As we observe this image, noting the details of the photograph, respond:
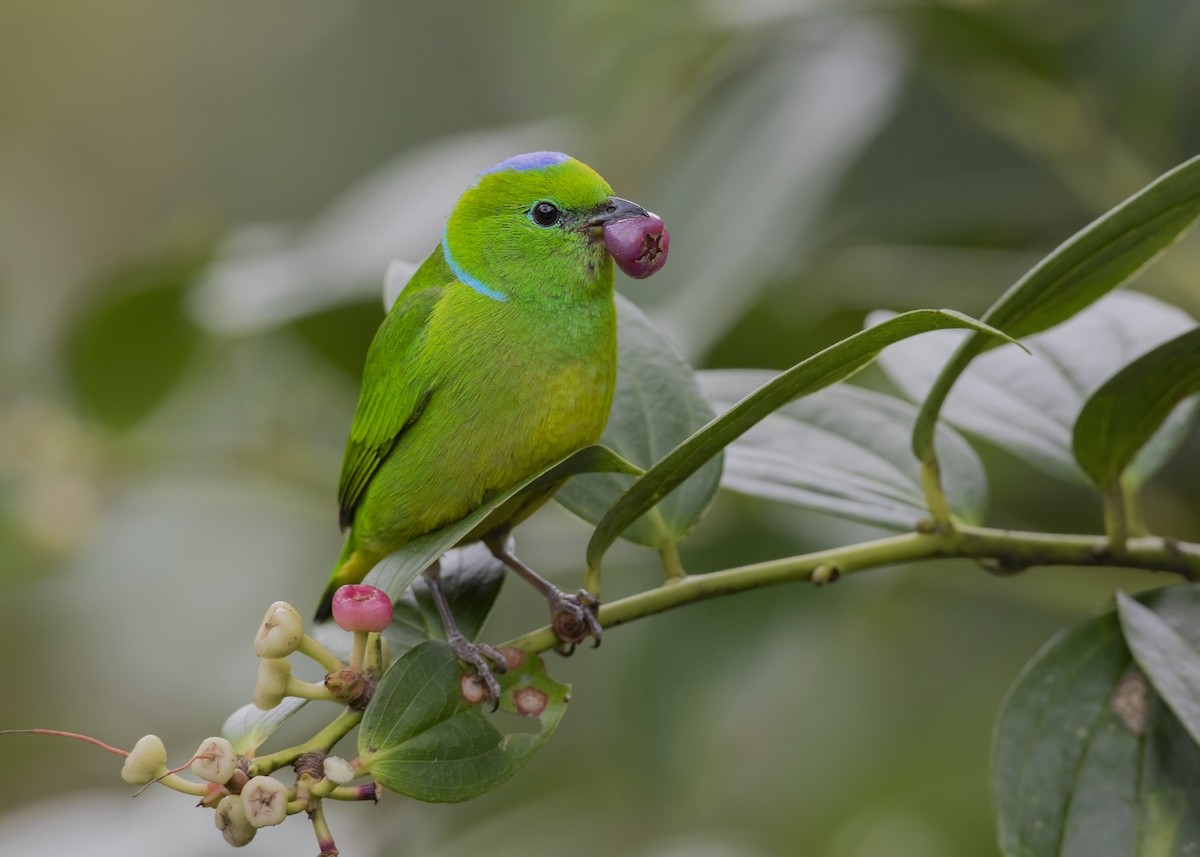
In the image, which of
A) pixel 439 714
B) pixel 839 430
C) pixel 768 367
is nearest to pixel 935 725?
pixel 768 367

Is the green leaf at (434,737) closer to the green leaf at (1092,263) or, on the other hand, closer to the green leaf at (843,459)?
the green leaf at (843,459)

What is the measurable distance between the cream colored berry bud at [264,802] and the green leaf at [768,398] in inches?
18.2

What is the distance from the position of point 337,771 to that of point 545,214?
0.96 meters

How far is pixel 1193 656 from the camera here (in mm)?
1419

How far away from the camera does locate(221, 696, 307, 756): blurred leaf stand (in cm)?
122

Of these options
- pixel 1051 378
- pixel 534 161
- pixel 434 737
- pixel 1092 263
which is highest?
pixel 534 161

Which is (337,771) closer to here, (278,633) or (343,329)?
(278,633)

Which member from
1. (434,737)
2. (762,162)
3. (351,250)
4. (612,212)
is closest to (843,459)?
(612,212)

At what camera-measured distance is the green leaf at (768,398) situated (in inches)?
45.1

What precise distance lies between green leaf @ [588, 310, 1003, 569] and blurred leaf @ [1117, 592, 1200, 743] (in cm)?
49

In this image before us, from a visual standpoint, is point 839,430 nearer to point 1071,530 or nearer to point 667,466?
point 667,466

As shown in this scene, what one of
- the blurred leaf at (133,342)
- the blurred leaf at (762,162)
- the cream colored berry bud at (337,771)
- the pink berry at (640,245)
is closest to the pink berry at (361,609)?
the cream colored berry bud at (337,771)

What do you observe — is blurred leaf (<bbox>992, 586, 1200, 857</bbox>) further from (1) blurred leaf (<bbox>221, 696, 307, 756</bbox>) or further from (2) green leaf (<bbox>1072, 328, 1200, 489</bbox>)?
(1) blurred leaf (<bbox>221, 696, 307, 756</bbox>)

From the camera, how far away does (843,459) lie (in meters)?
1.70
